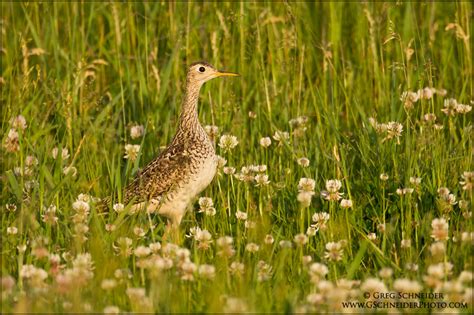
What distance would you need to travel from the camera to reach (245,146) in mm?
7934

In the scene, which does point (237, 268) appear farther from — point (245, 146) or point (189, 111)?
point (245, 146)

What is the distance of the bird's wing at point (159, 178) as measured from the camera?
691cm

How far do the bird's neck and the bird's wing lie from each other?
33 cm

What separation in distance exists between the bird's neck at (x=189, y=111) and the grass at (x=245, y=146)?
33cm

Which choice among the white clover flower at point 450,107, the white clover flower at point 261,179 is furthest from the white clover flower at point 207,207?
the white clover flower at point 450,107

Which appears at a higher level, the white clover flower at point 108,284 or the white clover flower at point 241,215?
the white clover flower at point 241,215

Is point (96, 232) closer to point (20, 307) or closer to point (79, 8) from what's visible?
point (20, 307)

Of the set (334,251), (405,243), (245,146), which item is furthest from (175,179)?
(405,243)

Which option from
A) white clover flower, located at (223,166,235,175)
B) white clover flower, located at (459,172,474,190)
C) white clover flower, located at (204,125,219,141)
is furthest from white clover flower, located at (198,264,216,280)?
white clover flower, located at (204,125,219,141)

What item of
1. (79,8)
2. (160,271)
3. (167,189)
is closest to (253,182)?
(167,189)

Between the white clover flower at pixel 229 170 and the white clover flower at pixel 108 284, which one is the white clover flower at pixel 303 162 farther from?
the white clover flower at pixel 108 284

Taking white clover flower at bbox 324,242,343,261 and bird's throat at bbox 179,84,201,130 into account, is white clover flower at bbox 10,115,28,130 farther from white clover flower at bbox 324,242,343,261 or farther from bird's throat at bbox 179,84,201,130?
white clover flower at bbox 324,242,343,261

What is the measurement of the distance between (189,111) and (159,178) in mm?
707

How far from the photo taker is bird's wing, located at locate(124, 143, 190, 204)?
6906 millimetres
